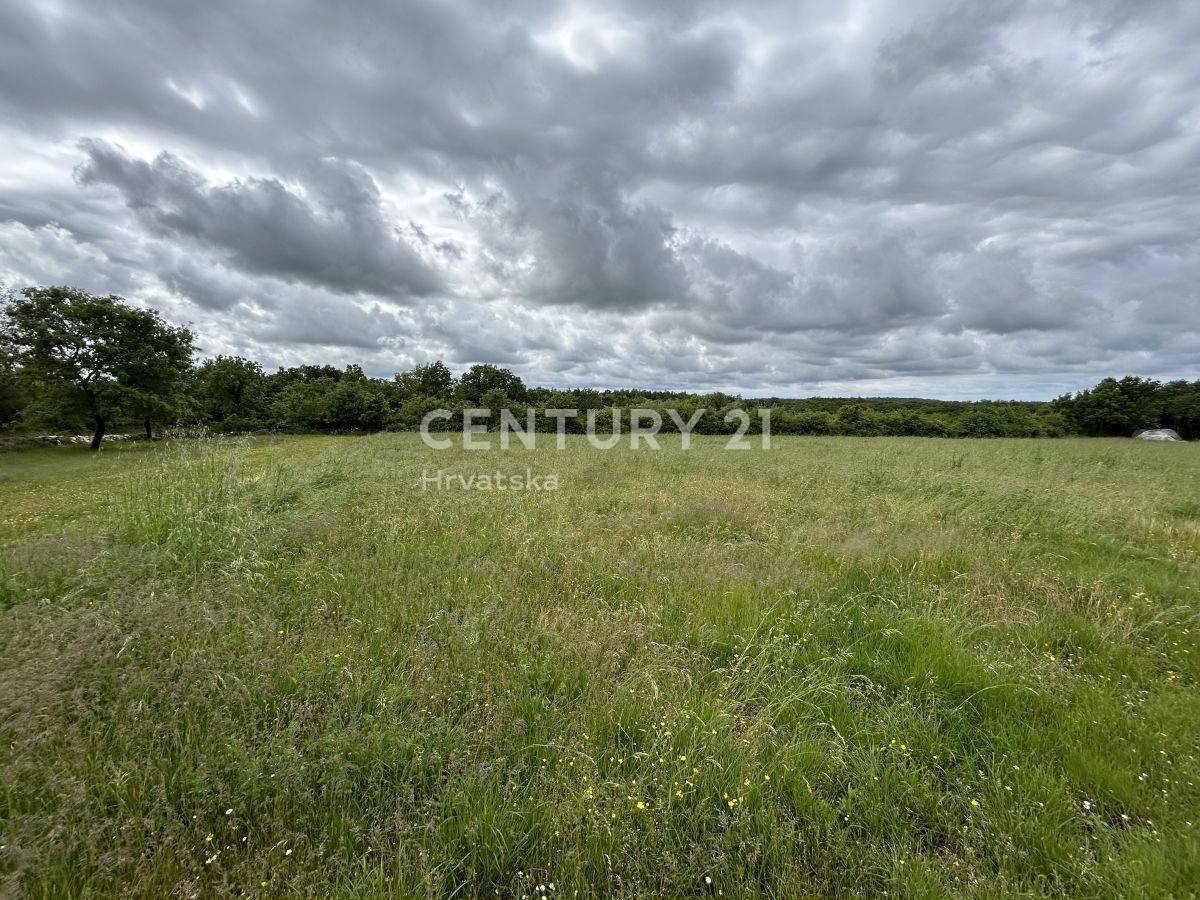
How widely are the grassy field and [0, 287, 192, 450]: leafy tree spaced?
31817 millimetres

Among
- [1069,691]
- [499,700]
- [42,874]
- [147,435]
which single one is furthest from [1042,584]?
[147,435]

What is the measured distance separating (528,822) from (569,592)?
9.20 feet

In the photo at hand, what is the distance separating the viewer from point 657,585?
534 cm

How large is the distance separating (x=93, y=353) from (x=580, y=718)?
4056 centimetres

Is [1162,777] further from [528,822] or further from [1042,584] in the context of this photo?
[528,822]

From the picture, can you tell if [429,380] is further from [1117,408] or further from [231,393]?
[1117,408]

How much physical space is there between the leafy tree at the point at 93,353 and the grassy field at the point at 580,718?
31817 mm

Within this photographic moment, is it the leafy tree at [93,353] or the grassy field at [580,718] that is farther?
the leafy tree at [93,353]

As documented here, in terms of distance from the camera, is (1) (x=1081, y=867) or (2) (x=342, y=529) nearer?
(1) (x=1081, y=867)

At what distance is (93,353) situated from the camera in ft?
90.6

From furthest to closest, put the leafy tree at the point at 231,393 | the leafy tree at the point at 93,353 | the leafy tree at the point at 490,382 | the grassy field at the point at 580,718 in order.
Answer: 1. the leafy tree at the point at 490,382
2. the leafy tree at the point at 231,393
3. the leafy tree at the point at 93,353
4. the grassy field at the point at 580,718

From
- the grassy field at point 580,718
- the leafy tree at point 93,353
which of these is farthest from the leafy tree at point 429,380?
the grassy field at point 580,718

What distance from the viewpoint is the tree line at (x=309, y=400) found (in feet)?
86.7

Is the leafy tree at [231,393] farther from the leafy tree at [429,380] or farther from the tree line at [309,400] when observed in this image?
the leafy tree at [429,380]
